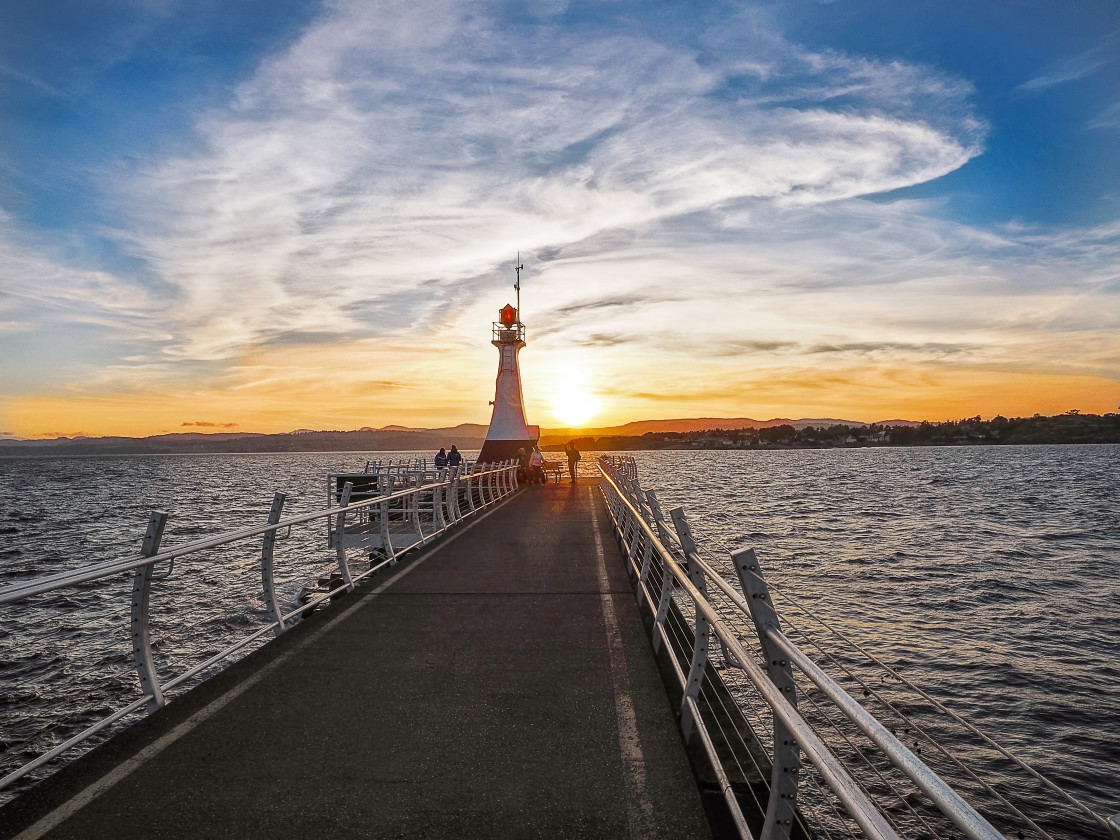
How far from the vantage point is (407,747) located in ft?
15.4

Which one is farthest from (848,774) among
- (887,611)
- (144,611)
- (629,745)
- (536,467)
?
(536,467)

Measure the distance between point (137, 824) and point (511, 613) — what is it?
4926 mm

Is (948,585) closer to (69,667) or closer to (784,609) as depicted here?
(784,609)

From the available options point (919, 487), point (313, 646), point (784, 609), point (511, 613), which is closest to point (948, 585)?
point (784, 609)

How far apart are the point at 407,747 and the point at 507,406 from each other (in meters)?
32.9

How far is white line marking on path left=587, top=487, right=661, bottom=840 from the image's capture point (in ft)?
12.5

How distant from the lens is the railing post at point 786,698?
9.82 feet

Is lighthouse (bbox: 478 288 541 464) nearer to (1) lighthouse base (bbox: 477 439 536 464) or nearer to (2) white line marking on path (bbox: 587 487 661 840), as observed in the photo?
(1) lighthouse base (bbox: 477 439 536 464)

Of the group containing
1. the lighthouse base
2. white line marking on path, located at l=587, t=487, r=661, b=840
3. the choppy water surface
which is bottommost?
the choppy water surface

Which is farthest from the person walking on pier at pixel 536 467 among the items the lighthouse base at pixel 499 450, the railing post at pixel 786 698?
the railing post at pixel 786 698

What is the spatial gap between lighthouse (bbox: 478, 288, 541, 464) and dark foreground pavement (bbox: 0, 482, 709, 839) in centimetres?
2899

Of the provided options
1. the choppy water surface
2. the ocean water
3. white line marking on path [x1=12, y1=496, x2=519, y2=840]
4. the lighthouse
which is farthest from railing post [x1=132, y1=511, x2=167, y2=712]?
the lighthouse

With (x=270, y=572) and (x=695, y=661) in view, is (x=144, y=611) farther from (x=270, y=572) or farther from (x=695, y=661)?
(x=695, y=661)

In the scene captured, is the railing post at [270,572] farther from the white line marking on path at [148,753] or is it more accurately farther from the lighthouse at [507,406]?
the lighthouse at [507,406]
